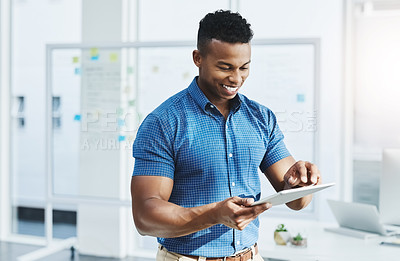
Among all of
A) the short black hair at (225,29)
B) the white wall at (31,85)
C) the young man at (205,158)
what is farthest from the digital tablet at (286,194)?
the white wall at (31,85)

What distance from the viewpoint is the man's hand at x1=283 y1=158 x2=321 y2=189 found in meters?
1.33

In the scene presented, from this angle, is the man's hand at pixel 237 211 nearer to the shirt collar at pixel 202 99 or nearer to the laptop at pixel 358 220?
the shirt collar at pixel 202 99

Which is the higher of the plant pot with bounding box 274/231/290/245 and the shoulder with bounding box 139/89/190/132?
the shoulder with bounding box 139/89/190/132

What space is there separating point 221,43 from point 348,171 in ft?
8.97

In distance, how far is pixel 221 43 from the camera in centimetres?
130

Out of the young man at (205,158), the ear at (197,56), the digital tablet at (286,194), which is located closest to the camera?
the digital tablet at (286,194)

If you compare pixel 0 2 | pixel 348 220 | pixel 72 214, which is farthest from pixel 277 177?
pixel 0 2

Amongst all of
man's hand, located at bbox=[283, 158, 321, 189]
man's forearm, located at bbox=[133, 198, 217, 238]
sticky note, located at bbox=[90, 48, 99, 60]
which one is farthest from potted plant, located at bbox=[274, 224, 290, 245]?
sticky note, located at bbox=[90, 48, 99, 60]

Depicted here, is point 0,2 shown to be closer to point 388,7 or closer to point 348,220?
point 388,7

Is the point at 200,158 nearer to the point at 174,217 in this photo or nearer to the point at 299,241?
the point at 174,217

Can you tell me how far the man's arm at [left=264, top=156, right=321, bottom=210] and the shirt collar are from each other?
0.23 metres

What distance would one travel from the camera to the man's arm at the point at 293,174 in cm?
134

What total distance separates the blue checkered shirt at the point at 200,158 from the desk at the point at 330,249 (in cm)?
67

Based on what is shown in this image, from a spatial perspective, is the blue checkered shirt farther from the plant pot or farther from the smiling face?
the plant pot
